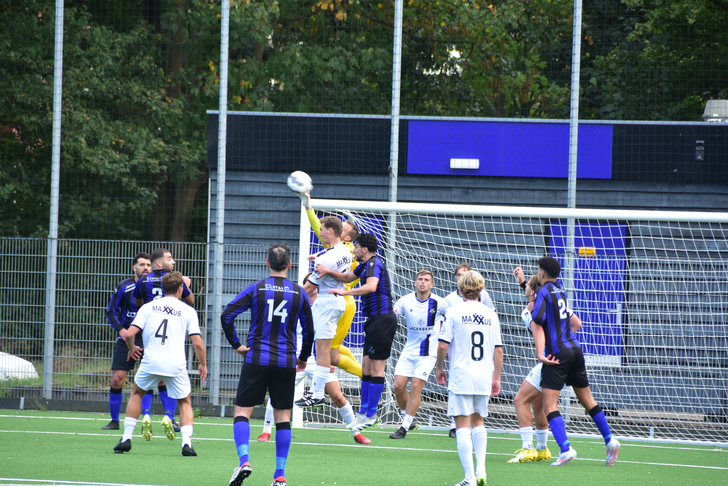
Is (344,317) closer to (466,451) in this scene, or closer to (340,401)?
(340,401)

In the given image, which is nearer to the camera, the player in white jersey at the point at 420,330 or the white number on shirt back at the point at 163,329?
the white number on shirt back at the point at 163,329

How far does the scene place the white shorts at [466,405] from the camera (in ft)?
20.5

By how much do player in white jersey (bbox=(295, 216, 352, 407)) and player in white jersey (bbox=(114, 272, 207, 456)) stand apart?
151 centimetres

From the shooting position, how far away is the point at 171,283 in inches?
295

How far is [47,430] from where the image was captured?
9156mm

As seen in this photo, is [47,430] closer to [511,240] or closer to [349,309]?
[349,309]

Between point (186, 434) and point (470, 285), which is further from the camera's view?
point (186, 434)

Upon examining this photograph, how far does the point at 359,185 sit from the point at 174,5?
21.8ft

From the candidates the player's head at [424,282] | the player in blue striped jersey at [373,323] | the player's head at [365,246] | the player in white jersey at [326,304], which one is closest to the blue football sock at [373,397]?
the player in blue striped jersey at [373,323]

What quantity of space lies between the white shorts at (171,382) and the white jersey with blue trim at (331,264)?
5.76 feet

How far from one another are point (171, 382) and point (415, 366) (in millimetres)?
3174

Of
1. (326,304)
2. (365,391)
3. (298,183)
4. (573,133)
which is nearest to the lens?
(298,183)

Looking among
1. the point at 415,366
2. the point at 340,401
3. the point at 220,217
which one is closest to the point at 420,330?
the point at 415,366

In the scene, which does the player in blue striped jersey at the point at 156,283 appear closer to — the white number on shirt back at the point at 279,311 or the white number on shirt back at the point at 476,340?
→ the white number on shirt back at the point at 279,311
